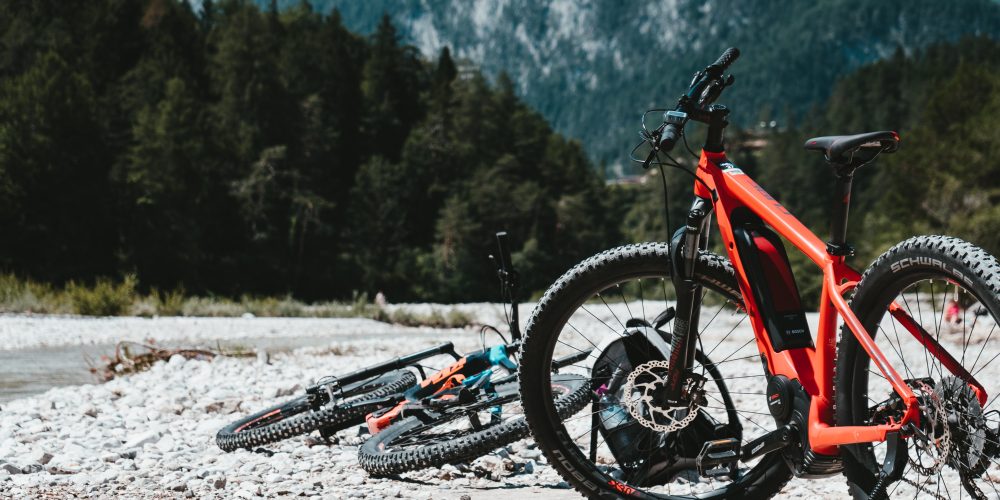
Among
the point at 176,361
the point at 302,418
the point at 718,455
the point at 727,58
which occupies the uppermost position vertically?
the point at 727,58

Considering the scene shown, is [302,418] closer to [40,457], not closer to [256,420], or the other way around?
[256,420]

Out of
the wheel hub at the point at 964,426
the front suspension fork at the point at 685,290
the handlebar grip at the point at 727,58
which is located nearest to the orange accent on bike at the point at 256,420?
the front suspension fork at the point at 685,290

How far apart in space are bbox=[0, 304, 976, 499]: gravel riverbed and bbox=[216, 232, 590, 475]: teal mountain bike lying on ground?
14 centimetres

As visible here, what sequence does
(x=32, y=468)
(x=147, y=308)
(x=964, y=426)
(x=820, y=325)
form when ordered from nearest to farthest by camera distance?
(x=964, y=426) → (x=820, y=325) → (x=32, y=468) → (x=147, y=308)

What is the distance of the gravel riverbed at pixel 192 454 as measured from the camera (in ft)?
13.5

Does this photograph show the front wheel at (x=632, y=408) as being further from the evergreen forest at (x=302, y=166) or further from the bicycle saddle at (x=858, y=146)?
the evergreen forest at (x=302, y=166)

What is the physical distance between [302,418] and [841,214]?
3.13 metres

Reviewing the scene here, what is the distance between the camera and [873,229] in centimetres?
5866

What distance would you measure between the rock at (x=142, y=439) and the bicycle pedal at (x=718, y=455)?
3.22 m

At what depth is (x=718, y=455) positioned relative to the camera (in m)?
3.40

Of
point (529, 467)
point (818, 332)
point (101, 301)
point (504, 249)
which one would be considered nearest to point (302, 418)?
point (529, 467)

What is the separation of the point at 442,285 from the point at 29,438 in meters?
59.3

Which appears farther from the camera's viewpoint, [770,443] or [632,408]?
[632,408]

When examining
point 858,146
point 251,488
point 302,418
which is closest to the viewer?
point 858,146
